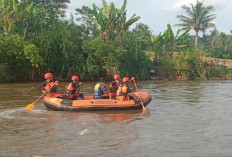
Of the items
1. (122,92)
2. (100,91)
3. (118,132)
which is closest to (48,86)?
(100,91)

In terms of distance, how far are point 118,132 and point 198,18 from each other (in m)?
27.9

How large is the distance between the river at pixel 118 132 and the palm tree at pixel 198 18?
77.8 feet

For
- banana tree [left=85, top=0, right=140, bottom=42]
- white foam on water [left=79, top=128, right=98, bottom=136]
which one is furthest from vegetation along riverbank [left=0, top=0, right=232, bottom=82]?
white foam on water [left=79, top=128, right=98, bottom=136]

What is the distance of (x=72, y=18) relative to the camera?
2050 cm

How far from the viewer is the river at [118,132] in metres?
5.21

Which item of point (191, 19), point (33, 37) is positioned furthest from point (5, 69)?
point (191, 19)

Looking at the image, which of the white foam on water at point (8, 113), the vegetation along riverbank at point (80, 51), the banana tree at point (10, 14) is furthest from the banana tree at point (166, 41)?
the white foam on water at point (8, 113)

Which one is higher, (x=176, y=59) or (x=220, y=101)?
(x=176, y=59)

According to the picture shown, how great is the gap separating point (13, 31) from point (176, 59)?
10.8 metres

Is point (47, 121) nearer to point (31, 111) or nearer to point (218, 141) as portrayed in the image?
point (31, 111)

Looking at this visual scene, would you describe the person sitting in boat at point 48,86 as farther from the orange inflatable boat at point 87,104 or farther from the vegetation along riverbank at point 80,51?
the vegetation along riverbank at point 80,51

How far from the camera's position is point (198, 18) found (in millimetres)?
32281

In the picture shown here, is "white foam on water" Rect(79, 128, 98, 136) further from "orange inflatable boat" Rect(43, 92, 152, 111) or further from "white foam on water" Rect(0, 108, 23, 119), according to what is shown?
"white foam on water" Rect(0, 108, 23, 119)

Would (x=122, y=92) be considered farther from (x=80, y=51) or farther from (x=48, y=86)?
(x=80, y=51)
